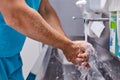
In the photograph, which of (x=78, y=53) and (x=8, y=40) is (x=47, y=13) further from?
(x=78, y=53)

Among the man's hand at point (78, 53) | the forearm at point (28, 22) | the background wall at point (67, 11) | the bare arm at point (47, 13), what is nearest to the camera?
the forearm at point (28, 22)

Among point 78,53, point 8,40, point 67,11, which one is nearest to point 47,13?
point 8,40

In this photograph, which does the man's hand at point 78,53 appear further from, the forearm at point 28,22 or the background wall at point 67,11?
the background wall at point 67,11

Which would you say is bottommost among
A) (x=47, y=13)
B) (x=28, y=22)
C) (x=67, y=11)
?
(x=67, y=11)

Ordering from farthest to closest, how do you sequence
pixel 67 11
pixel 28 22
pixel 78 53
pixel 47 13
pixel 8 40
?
pixel 67 11 < pixel 47 13 < pixel 8 40 < pixel 78 53 < pixel 28 22

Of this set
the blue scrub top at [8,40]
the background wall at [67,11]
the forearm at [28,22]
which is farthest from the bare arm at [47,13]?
the background wall at [67,11]

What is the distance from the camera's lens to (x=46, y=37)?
79cm

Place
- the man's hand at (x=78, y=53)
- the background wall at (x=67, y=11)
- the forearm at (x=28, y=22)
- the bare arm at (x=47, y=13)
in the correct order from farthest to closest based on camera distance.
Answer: the background wall at (x=67, y=11)
the bare arm at (x=47, y=13)
the man's hand at (x=78, y=53)
the forearm at (x=28, y=22)

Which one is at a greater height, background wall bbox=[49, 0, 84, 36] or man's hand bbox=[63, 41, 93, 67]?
man's hand bbox=[63, 41, 93, 67]

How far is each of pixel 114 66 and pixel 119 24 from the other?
290 millimetres

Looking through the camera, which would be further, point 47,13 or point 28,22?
point 47,13

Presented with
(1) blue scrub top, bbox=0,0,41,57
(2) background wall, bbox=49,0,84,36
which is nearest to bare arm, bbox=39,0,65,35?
(1) blue scrub top, bbox=0,0,41,57

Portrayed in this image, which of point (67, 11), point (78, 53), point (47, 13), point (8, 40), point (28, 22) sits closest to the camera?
point (28, 22)

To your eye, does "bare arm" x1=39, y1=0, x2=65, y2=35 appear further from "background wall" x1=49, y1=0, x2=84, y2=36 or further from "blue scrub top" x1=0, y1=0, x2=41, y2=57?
"background wall" x1=49, y1=0, x2=84, y2=36
